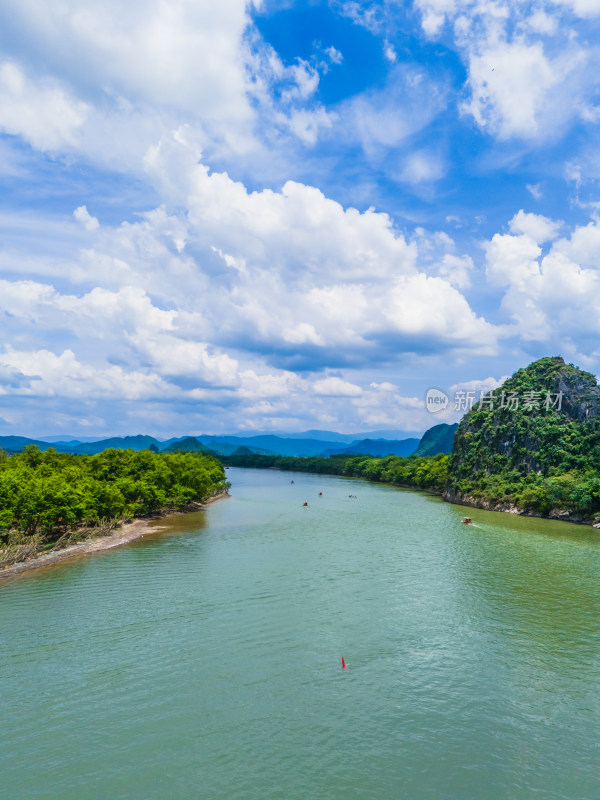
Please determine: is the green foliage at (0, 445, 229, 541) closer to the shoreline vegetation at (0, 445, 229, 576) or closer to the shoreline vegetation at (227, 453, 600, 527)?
the shoreline vegetation at (0, 445, 229, 576)

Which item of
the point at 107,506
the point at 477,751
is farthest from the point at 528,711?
the point at 107,506

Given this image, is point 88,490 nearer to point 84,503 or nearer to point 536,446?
point 84,503

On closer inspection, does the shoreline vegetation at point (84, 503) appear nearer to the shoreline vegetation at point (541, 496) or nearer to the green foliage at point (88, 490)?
the green foliage at point (88, 490)

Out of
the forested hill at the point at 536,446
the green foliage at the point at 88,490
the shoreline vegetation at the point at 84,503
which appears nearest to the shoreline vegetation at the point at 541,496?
the forested hill at the point at 536,446

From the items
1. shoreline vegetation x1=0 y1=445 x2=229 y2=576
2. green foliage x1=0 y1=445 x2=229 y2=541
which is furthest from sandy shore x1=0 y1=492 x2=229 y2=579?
green foliage x1=0 y1=445 x2=229 y2=541

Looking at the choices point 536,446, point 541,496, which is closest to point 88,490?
point 541,496

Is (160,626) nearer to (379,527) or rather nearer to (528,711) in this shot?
(528,711)
